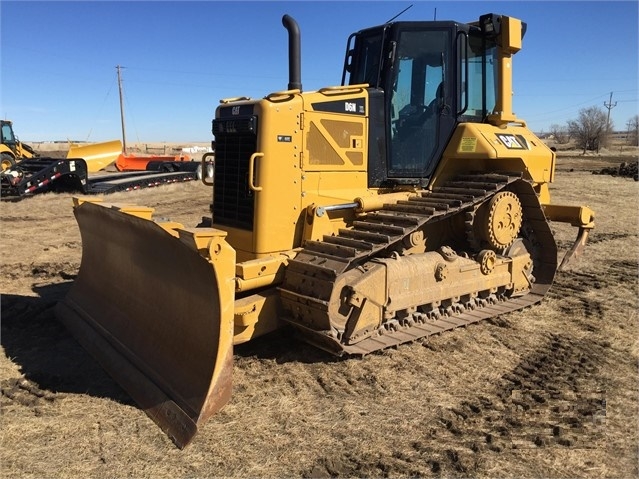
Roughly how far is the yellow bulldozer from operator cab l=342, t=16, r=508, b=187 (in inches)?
0.7

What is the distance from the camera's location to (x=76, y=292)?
6.25 m

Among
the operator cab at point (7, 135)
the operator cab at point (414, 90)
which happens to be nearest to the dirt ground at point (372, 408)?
the operator cab at point (414, 90)

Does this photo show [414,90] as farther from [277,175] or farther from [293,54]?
[277,175]

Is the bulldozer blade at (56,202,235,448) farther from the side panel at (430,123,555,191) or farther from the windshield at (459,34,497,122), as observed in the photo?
the windshield at (459,34,497,122)

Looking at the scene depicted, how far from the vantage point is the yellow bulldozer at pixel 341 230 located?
14.3 ft

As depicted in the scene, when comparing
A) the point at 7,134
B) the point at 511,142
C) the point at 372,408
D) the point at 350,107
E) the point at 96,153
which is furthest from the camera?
the point at 7,134

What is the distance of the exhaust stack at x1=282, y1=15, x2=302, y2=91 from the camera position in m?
5.32

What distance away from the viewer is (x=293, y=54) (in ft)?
17.7

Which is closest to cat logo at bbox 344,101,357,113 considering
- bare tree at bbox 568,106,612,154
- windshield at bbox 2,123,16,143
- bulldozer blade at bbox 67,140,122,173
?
bulldozer blade at bbox 67,140,122,173

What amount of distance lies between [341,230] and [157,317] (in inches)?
74.8

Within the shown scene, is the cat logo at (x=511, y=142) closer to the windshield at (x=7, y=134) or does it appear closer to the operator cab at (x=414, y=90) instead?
the operator cab at (x=414, y=90)

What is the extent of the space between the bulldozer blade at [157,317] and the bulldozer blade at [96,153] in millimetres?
15569

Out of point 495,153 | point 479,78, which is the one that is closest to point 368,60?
point 479,78

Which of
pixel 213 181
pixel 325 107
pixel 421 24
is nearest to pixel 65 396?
pixel 213 181
